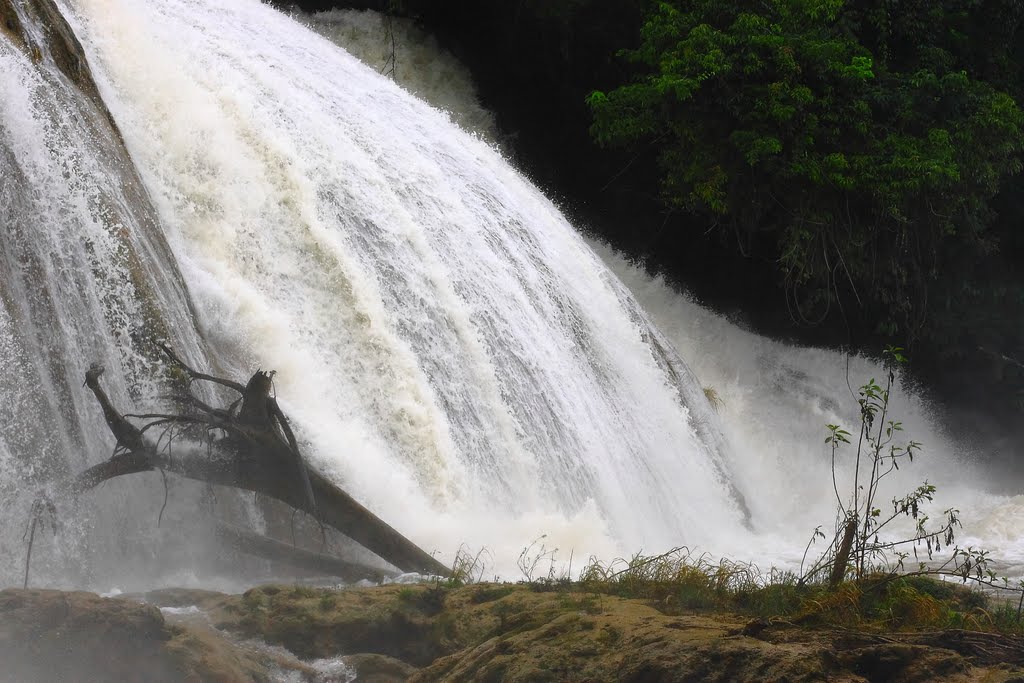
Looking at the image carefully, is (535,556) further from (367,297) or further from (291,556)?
(367,297)

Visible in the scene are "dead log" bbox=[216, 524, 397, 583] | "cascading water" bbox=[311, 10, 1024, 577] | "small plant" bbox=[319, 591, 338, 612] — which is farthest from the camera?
"cascading water" bbox=[311, 10, 1024, 577]

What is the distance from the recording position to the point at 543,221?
11039 mm

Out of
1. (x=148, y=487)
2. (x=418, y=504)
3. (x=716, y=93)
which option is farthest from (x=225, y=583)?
(x=716, y=93)

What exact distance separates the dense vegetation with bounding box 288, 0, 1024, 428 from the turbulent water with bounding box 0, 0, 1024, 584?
2589 millimetres

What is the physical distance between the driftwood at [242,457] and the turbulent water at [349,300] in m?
0.39

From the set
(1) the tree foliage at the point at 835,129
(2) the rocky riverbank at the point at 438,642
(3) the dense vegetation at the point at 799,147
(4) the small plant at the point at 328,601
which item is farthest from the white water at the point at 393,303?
(3) the dense vegetation at the point at 799,147

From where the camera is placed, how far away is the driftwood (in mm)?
5816

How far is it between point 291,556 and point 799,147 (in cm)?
846

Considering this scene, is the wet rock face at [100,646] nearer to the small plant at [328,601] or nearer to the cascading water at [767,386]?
the small plant at [328,601]

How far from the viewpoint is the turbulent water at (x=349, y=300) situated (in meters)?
6.45

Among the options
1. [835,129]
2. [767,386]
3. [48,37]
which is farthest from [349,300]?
[767,386]

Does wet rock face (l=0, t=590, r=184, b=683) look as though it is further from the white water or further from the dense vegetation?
the dense vegetation

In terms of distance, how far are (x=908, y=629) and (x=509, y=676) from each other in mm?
1755

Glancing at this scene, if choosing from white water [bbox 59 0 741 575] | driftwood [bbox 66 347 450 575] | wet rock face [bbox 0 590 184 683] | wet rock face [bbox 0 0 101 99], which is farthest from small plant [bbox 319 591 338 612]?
wet rock face [bbox 0 0 101 99]
